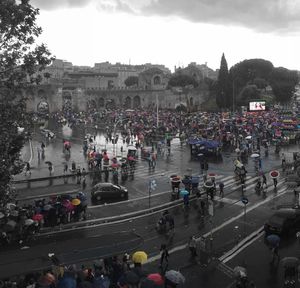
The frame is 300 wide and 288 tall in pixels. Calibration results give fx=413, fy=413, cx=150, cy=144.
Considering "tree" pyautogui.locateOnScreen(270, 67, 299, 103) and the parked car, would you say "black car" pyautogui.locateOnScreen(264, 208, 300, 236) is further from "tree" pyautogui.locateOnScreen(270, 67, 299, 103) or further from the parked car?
"tree" pyautogui.locateOnScreen(270, 67, 299, 103)

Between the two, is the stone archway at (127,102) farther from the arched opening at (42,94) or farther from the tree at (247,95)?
the tree at (247,95)

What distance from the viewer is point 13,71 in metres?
15.5

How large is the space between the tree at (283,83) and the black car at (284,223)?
89.8 m

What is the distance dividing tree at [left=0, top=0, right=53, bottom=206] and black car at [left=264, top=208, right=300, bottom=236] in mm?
11680

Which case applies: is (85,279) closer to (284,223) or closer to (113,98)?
(284,223)

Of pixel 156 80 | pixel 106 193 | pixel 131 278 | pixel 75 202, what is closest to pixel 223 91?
pixel 156 80

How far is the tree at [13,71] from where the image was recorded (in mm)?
14852

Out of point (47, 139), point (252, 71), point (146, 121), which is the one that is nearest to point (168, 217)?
point (47, 139)

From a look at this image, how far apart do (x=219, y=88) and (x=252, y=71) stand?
29.5 m

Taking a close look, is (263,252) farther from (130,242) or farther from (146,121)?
(146,121)

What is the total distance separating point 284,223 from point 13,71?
544 inches

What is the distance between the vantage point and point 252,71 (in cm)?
11556

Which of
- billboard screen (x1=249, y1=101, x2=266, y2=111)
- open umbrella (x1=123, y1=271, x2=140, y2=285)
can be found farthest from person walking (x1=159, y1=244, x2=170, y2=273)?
billboard screen (x1=249, y1=101, x2=266, y2=111)

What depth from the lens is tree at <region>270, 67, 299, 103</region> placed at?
105125mm
